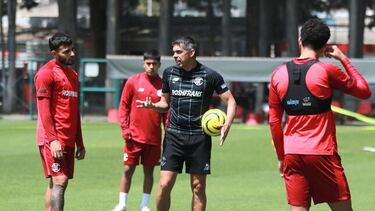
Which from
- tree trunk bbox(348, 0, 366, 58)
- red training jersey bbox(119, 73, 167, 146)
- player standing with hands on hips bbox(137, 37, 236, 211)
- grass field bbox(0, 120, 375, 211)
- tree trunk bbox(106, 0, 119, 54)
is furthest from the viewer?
tree trunk bbox(106, 0, 119, 54)

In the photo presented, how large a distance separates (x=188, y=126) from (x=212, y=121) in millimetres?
335

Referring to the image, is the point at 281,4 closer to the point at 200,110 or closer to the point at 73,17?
the point at 73,17

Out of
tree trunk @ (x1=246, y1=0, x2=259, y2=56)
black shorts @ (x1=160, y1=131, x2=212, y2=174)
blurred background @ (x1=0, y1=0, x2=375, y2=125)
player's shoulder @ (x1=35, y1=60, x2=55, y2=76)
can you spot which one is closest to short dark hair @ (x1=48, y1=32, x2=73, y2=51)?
player's shoulder @ (x1=35, y1=60, x2=55, y2=76)

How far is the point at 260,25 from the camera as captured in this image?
4681 centimetres

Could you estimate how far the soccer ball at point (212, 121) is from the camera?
32.8 feet

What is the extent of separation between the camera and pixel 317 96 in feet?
25.7

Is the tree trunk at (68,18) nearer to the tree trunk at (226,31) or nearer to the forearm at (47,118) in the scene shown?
the tree trunk at (226,31)

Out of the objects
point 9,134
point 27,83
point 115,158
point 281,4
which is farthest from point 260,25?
point 115,158

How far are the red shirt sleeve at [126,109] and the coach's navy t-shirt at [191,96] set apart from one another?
231 centimetres

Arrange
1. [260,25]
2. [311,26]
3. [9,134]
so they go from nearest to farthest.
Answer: [311,26] → [9,134] → [260,25]

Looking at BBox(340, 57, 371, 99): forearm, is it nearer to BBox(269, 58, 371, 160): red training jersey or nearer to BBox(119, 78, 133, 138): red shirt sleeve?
BBox(269, 58, 371, 160): red training jersey

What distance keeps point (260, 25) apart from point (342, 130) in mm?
17511

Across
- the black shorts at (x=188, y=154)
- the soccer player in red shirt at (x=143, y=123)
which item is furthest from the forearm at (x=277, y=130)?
the soccer player in red shirt at (x=143, y=123)

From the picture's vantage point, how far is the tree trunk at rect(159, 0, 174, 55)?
4262 centimetres
